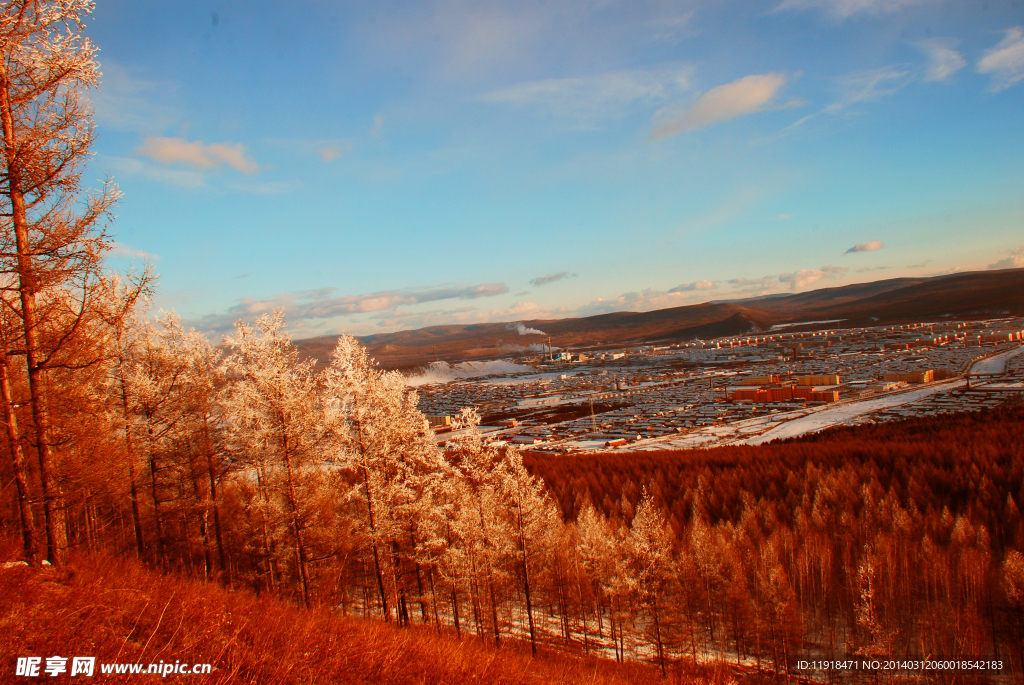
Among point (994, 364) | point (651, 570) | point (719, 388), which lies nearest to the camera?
point (651, 570)

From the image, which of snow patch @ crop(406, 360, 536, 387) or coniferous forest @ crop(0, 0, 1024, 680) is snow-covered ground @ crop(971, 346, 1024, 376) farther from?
snow patch @ crop(406, 360, 536, 387)

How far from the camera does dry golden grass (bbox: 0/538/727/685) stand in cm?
377

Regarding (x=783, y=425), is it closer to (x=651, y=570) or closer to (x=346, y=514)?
(x=651, y=570)

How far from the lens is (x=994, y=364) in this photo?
74250 millimetres

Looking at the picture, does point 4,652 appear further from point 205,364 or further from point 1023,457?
point 1023,457

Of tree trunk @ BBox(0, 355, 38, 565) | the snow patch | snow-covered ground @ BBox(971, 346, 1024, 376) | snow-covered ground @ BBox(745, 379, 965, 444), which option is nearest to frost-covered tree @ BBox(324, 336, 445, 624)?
tree trunk @ BBox(0, 355, 38, 565)

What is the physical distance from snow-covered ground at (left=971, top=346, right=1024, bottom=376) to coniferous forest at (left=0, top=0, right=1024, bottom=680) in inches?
2474

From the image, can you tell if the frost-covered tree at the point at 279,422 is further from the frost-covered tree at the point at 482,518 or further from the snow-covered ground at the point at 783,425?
the snow-covered ground at the point at 783,425

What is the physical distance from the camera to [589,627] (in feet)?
60.5

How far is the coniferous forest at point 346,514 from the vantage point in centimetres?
597

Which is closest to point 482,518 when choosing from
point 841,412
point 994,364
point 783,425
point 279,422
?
point 279,422

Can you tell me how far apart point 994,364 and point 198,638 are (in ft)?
327

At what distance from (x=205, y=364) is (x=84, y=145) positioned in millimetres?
9493

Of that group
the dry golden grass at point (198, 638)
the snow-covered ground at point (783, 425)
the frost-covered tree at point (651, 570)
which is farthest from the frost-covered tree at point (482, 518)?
the snow-covered ground at point (783, 425)
